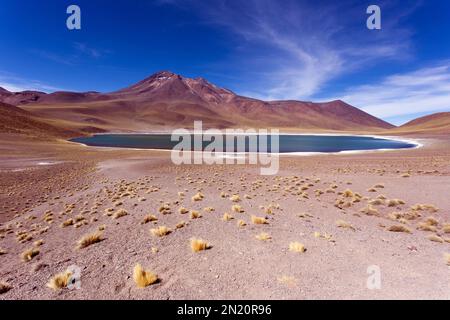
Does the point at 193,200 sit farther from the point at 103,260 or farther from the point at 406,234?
the point at 406,234

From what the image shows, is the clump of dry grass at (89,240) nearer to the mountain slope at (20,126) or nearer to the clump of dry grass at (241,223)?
the clump of dry grass at (241,223)

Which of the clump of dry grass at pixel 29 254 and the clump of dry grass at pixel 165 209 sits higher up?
the clump of dry grass at pixel 165 209

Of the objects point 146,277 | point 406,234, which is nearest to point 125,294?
point 146,277

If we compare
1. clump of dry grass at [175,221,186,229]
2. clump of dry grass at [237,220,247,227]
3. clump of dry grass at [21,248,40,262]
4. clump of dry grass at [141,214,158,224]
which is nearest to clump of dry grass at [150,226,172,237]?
clump of dry grass at [175,221,186,229]

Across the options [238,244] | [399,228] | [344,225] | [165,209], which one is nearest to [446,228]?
[399,228]

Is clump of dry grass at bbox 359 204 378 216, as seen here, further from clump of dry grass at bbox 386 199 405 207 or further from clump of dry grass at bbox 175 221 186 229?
clump of dry grass at bbox 175 221 186 229

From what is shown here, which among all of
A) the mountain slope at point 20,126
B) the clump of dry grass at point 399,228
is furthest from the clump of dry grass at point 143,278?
the mountain slope at point 20,126

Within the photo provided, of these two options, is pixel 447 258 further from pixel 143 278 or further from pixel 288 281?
pixel 143 278

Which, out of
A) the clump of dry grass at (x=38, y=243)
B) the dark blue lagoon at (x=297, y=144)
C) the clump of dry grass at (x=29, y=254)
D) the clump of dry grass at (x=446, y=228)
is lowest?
the clump of dry grass at (x=38, y=243)
